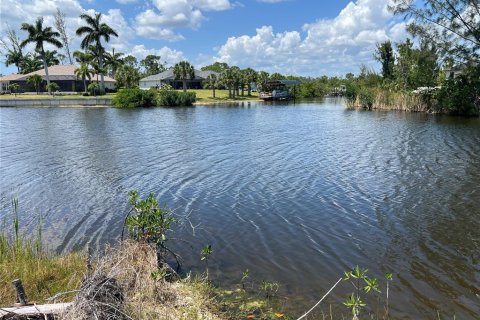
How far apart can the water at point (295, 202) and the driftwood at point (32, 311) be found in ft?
9.93

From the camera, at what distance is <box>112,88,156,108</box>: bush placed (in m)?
57.7

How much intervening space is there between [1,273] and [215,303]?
11.1 feet

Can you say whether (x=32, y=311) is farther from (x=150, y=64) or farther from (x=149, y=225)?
(x=150, y=64)

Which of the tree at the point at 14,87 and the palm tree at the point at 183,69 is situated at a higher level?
the palm tree at the point at 183,69

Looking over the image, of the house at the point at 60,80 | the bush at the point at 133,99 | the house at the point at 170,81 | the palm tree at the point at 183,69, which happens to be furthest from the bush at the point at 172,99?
the house at the point at 170,81

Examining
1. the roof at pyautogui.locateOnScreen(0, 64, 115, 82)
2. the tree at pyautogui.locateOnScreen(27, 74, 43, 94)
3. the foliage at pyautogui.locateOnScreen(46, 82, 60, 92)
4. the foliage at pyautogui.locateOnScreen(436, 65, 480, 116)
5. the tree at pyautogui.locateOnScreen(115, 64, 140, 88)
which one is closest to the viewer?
the foliage at pyautogui.locateOnScreen(436, 65, 480, 116)

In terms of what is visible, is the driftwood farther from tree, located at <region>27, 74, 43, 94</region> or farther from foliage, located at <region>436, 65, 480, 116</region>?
tree, located at <region>27, 74, 43, 94</region>

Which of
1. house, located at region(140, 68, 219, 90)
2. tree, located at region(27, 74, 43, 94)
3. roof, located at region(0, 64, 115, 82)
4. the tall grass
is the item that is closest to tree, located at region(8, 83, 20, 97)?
tree, located at region(27, 74, 43, 94)

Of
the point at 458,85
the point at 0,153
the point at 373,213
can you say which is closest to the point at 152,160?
the point at 0,153

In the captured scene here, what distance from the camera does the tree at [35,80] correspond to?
75750 mm

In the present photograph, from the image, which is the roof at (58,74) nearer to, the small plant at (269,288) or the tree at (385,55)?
the tree at (385,55)

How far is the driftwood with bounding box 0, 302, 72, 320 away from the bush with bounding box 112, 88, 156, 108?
54995mm

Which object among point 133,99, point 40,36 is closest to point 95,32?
point 40,36

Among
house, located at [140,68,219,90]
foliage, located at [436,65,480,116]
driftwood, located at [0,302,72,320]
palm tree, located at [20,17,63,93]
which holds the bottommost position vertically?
driftwood, located at [0,302,72,320]
